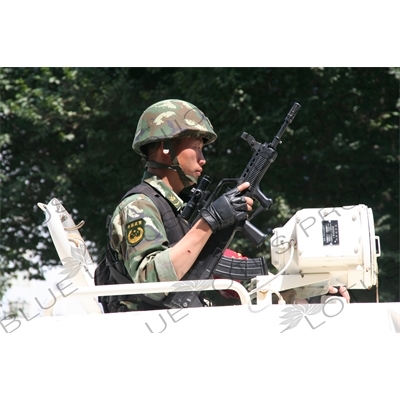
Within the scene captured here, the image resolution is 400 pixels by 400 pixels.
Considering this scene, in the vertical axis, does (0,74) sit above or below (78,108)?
above

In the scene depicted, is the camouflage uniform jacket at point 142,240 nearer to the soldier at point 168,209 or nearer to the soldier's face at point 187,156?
the soldier at point 168,209

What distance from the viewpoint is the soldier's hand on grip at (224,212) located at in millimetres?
→ 4008

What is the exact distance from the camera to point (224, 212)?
4.02 m

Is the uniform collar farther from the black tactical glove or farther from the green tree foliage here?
the green tree foliage

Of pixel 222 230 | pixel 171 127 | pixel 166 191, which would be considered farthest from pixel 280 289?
pixel 171 127

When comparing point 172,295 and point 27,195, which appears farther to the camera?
point 27,195

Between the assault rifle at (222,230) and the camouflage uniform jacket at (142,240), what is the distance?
10 centimetres

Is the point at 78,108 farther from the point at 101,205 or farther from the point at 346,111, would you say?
the point at 346,111

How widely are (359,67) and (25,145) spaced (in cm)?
476

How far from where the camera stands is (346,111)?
12.0 meters

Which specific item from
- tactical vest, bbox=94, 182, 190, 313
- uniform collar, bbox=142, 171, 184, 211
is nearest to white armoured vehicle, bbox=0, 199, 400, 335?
tactical vest, bbox=94, 182, 190, 313

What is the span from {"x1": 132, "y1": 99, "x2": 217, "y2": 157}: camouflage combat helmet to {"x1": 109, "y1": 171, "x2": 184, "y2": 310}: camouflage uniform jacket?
0.84ft

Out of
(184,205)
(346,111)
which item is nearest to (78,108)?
(346,111)

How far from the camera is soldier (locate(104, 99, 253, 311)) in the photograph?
3.98 meters
